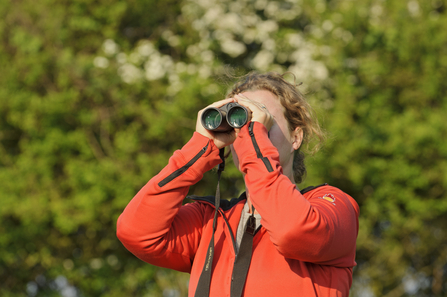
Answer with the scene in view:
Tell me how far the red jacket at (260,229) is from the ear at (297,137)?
24 centimetres

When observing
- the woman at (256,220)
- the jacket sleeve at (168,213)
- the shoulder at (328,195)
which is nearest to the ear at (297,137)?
the woman at (256,220)

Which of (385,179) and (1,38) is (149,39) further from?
(385,179)

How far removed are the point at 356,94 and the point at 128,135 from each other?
12.0 feet

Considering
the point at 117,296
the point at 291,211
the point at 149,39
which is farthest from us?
the point at 149,39

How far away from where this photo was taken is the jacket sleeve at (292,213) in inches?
58.2

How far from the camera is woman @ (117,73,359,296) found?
1514 millimetres

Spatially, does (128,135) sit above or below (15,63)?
below

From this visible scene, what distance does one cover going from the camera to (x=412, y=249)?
8383 mm

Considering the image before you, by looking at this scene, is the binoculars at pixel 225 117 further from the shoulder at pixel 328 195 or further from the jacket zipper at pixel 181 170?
the shoulder at pixel 328 195

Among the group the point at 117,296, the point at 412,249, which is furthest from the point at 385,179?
the point at 117,296

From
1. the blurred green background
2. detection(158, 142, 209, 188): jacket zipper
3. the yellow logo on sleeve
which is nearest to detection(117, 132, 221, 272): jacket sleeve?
detection(158, 142, 209, 188): jacket zipper

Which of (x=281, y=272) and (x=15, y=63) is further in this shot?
(x=15, y=63)

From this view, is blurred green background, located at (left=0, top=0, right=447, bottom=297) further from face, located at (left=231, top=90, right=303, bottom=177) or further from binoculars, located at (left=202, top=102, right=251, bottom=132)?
binoculars, located at (left=202, top=102, right=251, bottom=132)

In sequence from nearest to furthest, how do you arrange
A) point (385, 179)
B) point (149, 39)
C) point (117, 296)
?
point (385, 179), point (117, 296), point (149, 39)
